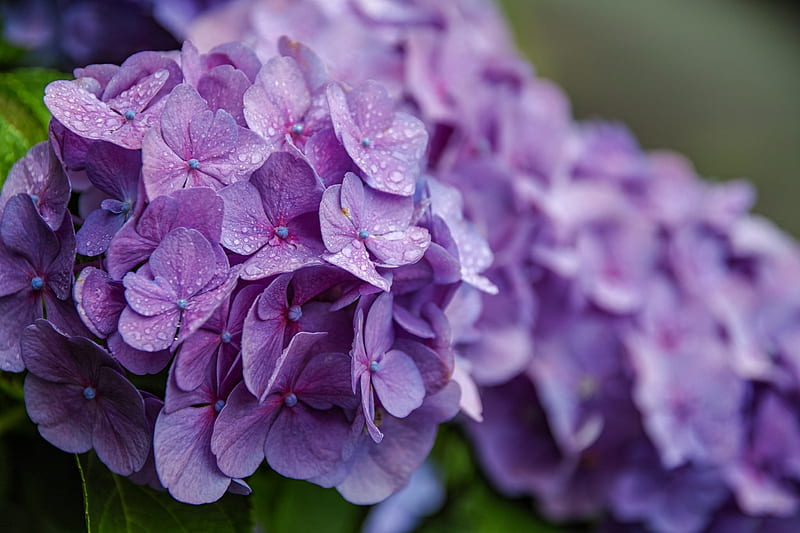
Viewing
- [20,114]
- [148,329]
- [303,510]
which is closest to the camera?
[148,329]

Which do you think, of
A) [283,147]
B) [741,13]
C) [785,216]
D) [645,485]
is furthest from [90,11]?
[741,13]

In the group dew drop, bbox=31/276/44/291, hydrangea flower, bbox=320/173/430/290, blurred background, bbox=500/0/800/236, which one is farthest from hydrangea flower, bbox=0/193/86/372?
blurred background, bbox=500/0/800/236

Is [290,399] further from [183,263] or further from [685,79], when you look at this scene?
[685,79]

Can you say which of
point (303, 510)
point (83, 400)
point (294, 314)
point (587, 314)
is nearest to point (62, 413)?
point (83, 400)

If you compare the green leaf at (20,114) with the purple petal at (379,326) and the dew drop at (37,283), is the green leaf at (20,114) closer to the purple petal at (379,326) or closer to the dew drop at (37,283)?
the dew drop at (37,283)

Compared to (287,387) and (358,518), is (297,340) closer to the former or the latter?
(287,387)

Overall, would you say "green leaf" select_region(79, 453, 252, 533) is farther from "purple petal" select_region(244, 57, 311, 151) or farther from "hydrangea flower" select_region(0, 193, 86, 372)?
"purple petal" select_region(244, 57, 311, 151)

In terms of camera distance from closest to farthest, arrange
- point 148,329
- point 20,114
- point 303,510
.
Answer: point 148,329 → point 20,114 → point 303,510
